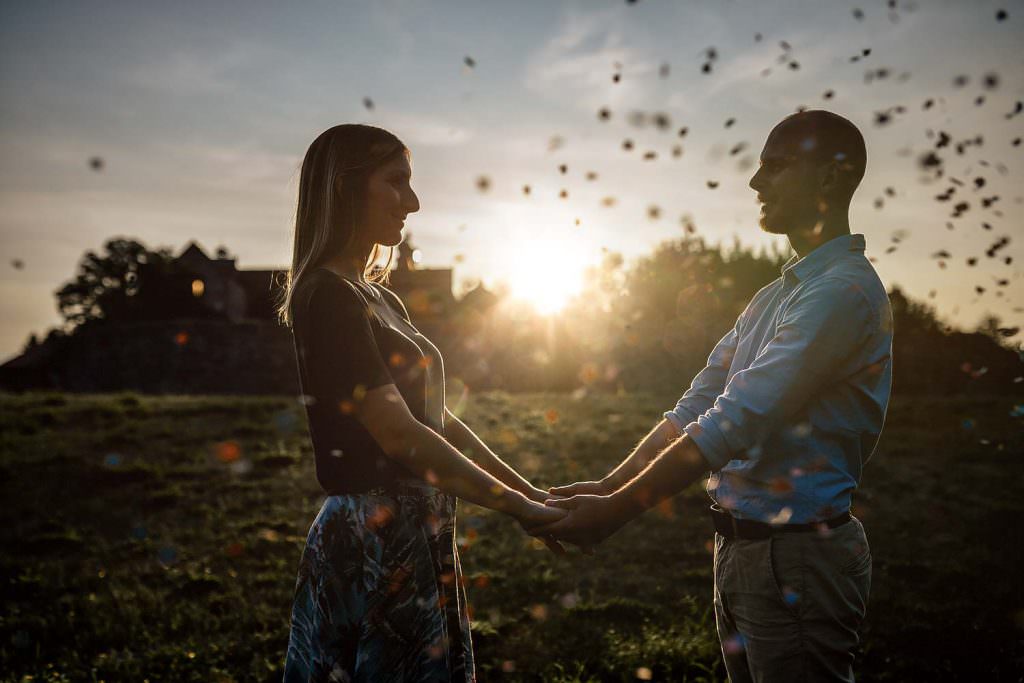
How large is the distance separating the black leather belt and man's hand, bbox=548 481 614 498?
41.1 inches

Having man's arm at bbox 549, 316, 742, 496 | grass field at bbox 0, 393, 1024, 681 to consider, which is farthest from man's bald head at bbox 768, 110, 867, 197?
grass field at bbox 0, 393, 1024, 681

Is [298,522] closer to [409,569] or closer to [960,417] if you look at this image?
[409,569]

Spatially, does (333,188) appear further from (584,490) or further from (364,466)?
(584,490)

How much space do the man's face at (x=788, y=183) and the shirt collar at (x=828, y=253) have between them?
0.14 metres

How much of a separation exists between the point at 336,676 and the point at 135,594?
5.89 meters


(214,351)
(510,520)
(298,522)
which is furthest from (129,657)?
(214,351)

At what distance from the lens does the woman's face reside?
2984mm

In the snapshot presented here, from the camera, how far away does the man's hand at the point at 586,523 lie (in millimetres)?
3452

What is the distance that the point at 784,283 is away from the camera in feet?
10.2

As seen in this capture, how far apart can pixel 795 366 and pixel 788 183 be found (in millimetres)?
906

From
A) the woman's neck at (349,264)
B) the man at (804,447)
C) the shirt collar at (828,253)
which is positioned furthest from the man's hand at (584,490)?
the woman's neck at (349,264)

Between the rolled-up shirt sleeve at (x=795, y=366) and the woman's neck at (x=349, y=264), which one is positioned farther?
the woman's neck at (x=349, y=264)

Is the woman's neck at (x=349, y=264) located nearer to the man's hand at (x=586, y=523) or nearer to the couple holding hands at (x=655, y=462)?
the couple holding hands at (x=655, y=462)

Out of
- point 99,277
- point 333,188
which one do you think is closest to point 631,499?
point 333,188
